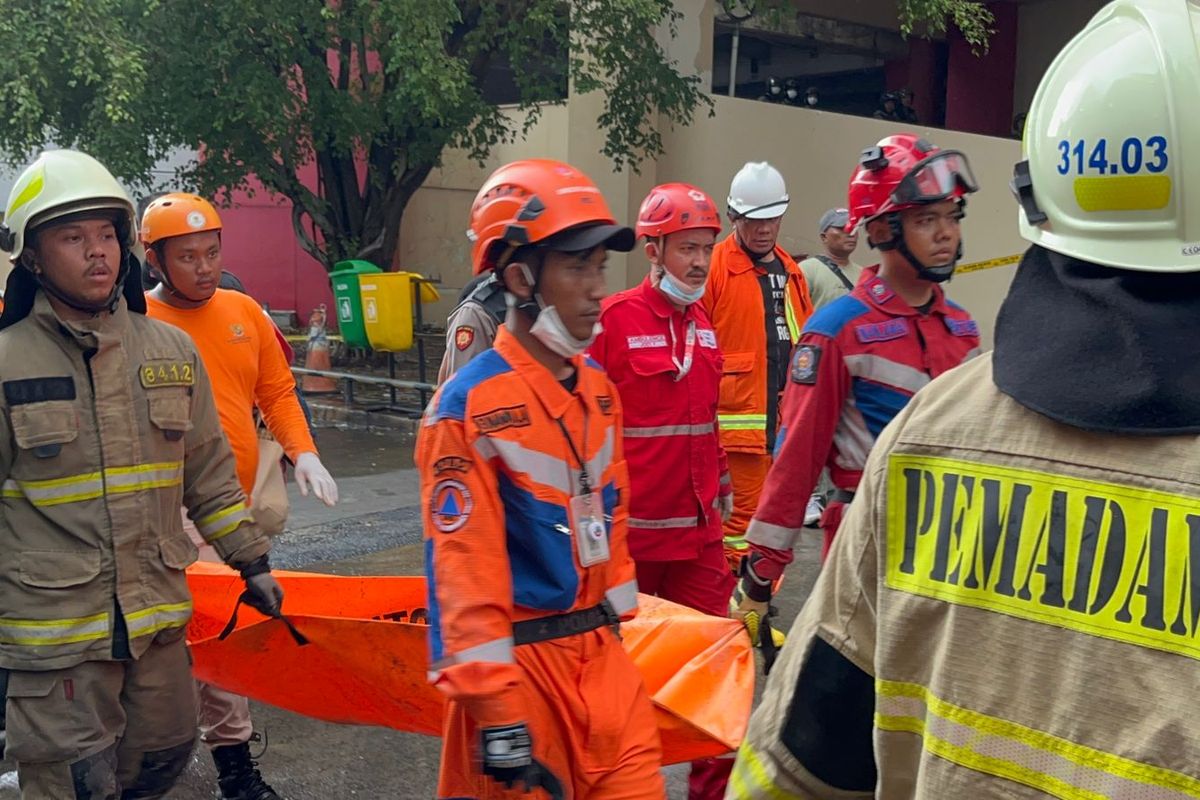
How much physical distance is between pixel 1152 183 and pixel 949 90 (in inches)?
821

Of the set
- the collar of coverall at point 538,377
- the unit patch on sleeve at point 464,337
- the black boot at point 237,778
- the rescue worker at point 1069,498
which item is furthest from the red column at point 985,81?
the rescue worker at point 1069,498

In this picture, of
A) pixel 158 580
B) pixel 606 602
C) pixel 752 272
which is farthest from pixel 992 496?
pixel 752 272

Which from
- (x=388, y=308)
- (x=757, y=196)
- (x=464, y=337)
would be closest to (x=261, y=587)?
(x=464, y=337)

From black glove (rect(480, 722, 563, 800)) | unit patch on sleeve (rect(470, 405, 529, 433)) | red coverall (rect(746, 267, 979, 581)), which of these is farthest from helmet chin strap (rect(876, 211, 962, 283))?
black glove (rect(480, 722, 563, 800))

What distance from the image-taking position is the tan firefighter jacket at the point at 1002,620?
1166mm

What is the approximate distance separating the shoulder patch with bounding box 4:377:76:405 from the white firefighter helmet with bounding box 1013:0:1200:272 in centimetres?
276

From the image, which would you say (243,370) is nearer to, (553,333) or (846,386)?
(553,333)

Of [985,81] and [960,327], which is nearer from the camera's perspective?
[960,327]

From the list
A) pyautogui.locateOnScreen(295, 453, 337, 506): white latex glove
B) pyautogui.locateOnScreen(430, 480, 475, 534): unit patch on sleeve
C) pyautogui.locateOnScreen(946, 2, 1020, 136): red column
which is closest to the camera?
pyautogui.locateOnScreen(430, 480, 475, 534): unit patch on sleeve

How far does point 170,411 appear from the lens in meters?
3.51

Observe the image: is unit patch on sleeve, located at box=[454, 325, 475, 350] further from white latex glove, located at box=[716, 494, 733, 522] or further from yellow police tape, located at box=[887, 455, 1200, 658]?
yellow police tape, located at box=[887, 455, 1200, 658]

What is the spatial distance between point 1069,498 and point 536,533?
171 centimetres

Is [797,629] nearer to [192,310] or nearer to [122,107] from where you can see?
[192,310]

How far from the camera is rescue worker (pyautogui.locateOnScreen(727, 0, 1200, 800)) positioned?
117 centimetres
